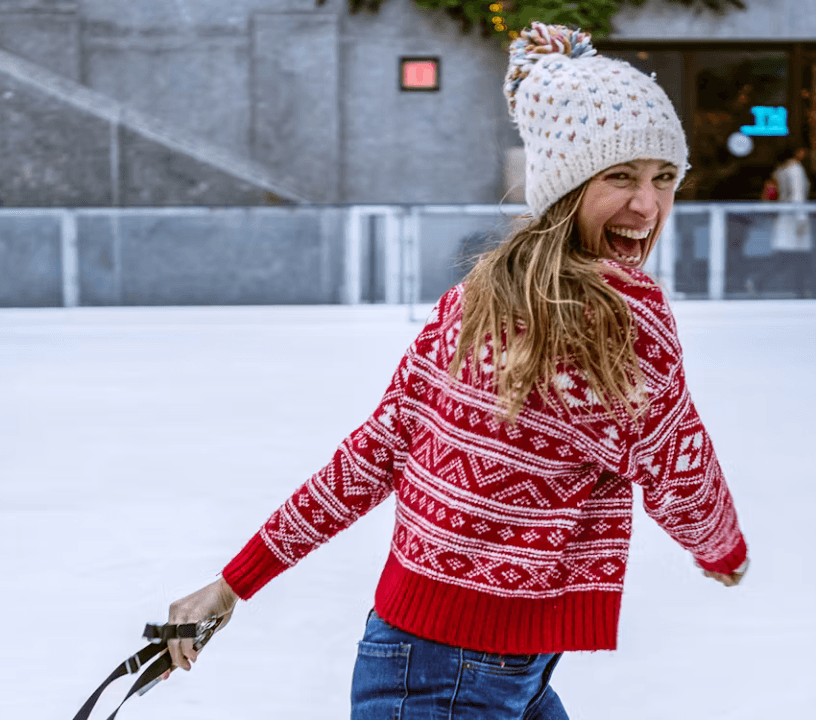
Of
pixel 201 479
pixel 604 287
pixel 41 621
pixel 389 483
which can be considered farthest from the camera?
pixel 201 479

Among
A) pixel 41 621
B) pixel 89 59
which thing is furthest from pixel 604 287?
pixel 89 59

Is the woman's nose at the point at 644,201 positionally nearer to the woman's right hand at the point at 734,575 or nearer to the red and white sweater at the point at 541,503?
the red and white sweater at the point at 541,503

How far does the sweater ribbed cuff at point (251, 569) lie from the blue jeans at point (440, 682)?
0.51 ft

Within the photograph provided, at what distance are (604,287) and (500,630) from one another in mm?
322

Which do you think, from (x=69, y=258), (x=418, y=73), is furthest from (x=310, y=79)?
(x=69, y=258)

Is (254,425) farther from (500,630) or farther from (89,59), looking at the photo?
(89,59)

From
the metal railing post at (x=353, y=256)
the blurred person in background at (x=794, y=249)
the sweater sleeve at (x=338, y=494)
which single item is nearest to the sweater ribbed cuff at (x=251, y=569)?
the sweater sleeve at (x=338, y=494)

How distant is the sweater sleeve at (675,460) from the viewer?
1118 mm

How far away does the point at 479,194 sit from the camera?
46.9ft

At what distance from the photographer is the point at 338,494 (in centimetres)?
127

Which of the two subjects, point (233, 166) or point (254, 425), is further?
point (233, 166)

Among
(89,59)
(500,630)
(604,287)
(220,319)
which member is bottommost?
(220,319)

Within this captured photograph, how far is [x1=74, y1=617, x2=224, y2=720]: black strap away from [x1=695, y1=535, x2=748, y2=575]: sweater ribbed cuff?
50 centimetres

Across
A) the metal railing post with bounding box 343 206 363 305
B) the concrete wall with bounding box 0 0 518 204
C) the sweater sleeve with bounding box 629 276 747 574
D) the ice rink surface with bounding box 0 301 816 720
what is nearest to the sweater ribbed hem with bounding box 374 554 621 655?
the sweater sleeve with bounding box 629 276 747 574
